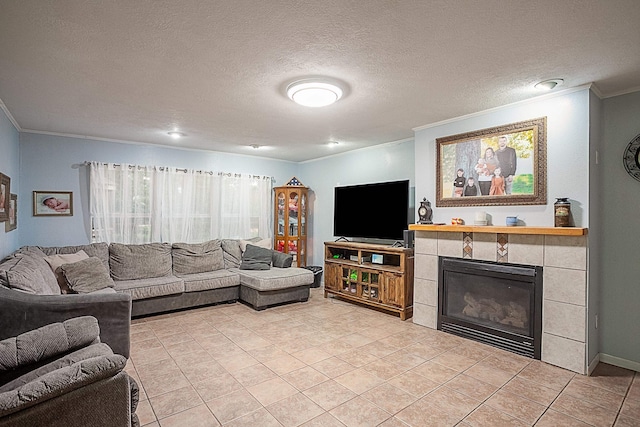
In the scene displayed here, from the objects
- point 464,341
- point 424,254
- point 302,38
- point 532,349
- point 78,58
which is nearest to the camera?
point 302,38

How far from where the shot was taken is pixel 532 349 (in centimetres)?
315

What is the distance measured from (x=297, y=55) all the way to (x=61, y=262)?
3649 millimetres

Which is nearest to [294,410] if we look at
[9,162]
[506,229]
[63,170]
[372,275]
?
[506,229]

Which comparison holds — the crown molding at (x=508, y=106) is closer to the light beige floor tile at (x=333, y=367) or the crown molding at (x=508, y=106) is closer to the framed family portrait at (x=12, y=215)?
the light beige floor tile at (x=333, y=367)

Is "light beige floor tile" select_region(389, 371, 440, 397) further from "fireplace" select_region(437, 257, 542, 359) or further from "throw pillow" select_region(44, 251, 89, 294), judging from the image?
"throw pillow" select_region(44, 251, 89, 294)

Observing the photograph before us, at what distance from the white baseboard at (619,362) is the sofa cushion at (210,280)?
4304mm

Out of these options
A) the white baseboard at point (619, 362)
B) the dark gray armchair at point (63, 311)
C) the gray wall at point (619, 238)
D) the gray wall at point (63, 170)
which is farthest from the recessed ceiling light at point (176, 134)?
the white baseboard at point (619, 362)

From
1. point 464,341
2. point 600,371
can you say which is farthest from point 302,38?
point 600,371

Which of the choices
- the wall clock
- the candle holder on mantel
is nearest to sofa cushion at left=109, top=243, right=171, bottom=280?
the candle holder on mantel

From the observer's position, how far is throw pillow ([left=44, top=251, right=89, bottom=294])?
377 cm

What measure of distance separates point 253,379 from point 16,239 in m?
3.75

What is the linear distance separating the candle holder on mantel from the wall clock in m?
0.59

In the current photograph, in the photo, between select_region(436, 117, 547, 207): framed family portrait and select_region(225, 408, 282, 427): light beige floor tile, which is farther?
select_region(436, 117, 547, 207): framed family portrait

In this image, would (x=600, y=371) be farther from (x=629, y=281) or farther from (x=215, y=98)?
(x=215, y=98)
